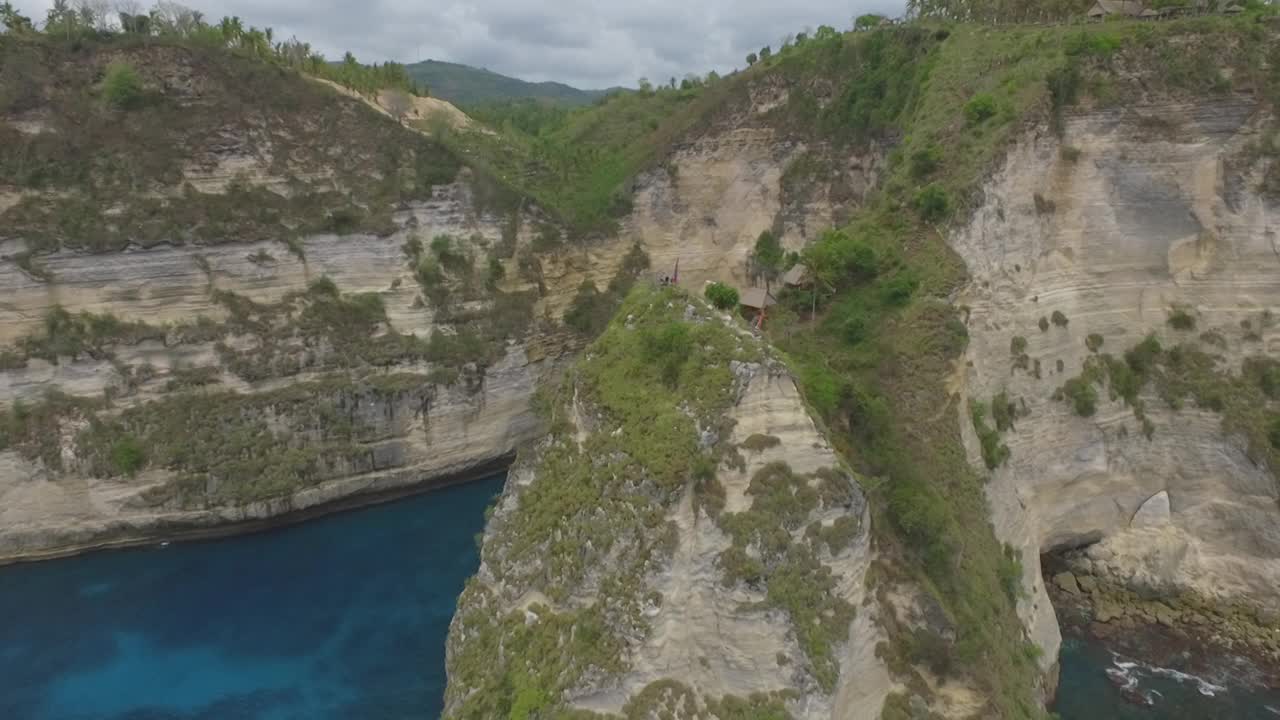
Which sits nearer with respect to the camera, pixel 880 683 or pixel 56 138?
pixel 880 683

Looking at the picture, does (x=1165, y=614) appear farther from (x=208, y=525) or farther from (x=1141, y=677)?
(x=208, y=525)

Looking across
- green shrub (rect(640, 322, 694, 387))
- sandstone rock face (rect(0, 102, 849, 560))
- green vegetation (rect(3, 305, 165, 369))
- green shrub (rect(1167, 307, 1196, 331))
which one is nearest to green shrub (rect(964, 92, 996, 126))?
green shrub (rect(1167, 307, 1196, 331))

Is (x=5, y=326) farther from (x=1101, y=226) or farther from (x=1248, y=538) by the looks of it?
(x=1248, y=538)

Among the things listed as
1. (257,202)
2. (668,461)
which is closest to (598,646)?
(668,461)

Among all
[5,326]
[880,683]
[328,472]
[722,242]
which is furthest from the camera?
[722,242]

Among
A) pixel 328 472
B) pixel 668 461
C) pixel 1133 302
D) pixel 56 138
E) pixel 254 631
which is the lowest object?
pixel 254 631

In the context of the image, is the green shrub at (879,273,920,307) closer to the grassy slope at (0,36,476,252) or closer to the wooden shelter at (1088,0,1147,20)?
the wooden shelter at (1088,0,1147,20)

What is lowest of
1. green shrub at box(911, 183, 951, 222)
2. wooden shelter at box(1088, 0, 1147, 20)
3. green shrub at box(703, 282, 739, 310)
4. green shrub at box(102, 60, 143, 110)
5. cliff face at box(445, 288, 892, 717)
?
cliff face at box(445, 288, 892, 717)
